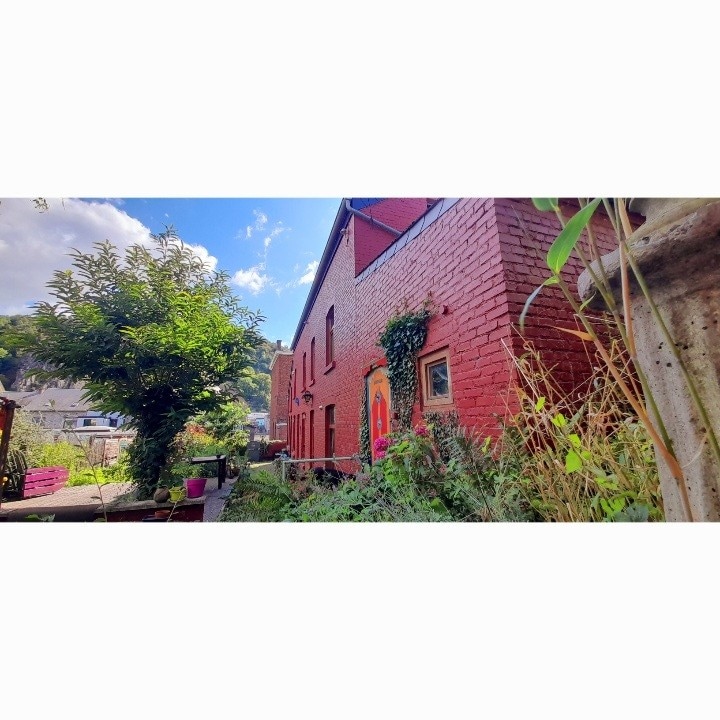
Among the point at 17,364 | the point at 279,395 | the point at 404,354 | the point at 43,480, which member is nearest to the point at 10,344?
the point at 17,364

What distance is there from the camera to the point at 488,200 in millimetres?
2127

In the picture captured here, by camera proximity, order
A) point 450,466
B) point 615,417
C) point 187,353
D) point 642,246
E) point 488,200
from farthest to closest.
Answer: point 187,353 < point 488,200 < point 450,466 < point 615,417 < point 642,246

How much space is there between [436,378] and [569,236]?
175cm

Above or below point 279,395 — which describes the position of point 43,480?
below

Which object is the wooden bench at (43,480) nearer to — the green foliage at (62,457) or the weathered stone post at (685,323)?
the green foliage at (62,457)

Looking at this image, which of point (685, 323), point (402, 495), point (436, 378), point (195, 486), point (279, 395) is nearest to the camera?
point (685, 323)

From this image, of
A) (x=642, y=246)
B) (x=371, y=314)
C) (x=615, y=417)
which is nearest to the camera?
(x=642, y=246)

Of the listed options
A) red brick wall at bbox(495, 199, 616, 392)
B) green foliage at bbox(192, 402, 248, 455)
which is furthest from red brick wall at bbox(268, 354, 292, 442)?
red brick wall at bbox(495, 199, 616, 392)

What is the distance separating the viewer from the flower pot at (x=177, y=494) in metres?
2.07

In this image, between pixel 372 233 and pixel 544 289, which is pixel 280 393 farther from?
pixel 544 289

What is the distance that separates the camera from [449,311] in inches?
94.4

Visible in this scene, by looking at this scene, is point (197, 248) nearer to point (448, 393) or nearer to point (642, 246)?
point (448, 393)

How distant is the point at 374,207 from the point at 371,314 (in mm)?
1377
